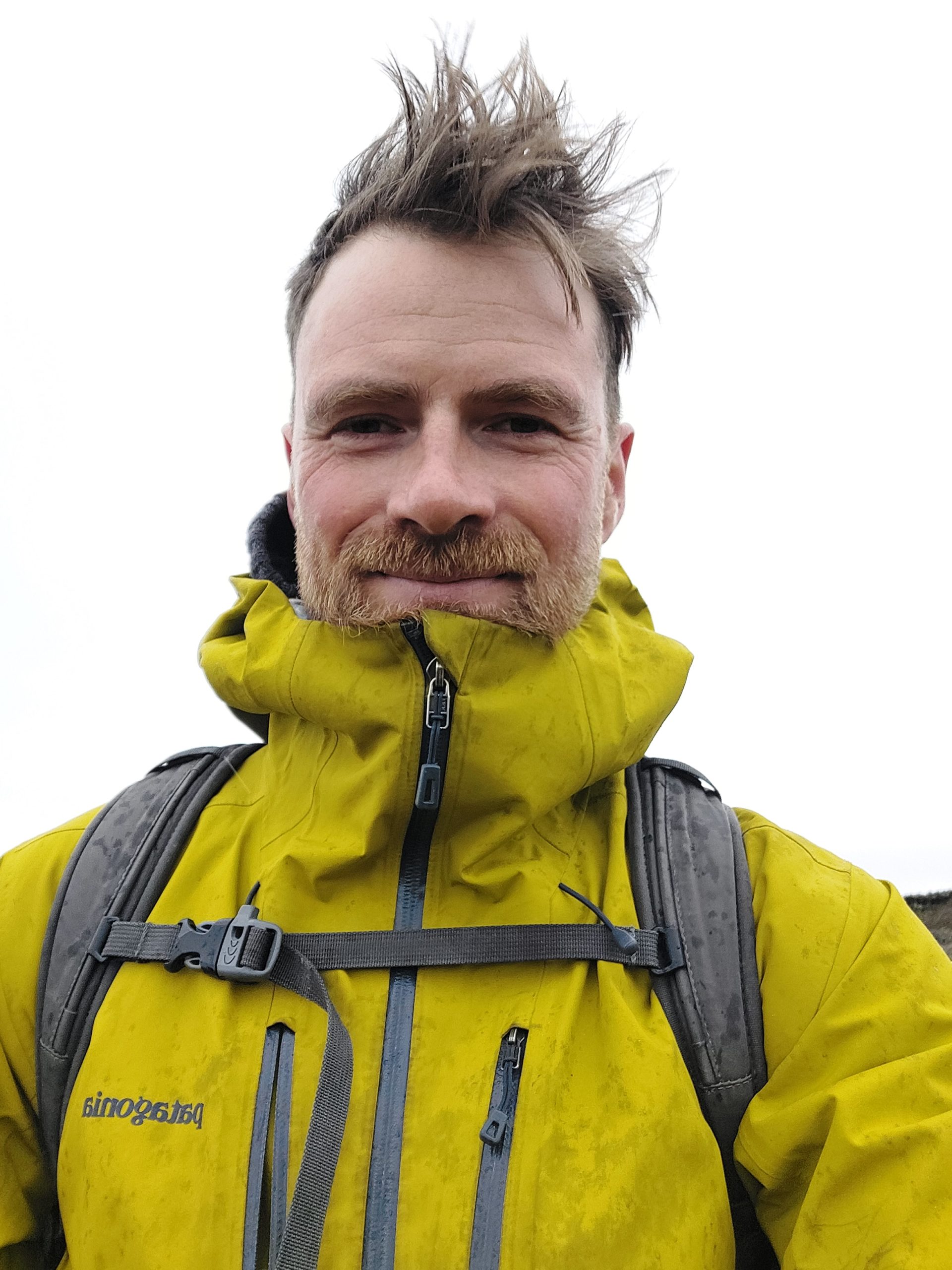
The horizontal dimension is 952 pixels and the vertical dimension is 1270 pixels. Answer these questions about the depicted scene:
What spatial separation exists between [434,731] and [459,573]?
460mm

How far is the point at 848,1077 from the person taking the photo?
182cm

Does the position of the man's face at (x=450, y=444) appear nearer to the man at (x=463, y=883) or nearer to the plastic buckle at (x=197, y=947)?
the man at (x=463, y=883)

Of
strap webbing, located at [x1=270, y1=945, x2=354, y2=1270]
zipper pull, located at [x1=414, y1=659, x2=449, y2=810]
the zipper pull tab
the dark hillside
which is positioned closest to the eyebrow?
zipper pull, located at [x1=414, y1=659, x2=449, y2=810]

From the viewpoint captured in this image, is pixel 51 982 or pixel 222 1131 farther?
pixel 51 982

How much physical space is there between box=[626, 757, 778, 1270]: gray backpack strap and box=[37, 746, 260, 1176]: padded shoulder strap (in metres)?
1.28

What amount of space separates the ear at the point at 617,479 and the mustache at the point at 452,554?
620 millimetres

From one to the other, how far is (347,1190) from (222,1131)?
30cm

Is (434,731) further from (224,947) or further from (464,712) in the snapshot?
(224,947)

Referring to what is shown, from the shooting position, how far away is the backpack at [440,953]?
1888 mm

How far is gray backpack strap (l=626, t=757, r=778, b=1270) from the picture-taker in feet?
6.21

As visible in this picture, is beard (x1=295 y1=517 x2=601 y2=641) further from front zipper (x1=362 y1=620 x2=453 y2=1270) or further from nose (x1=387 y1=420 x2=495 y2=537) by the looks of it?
front zipper (x1=362 y1=620 x2=453 y2=1270)

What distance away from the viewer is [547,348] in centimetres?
247

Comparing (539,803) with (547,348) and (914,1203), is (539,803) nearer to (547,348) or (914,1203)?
(914,1203)

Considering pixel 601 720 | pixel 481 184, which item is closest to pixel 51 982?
pixel 601 720
